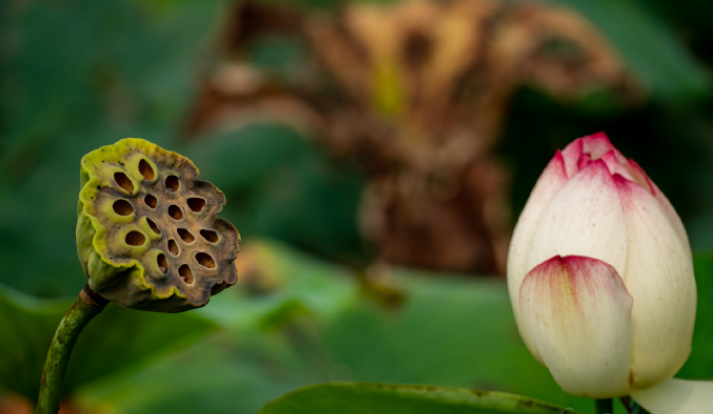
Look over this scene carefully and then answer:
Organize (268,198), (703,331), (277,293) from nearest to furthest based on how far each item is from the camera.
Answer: (703,331) → (277,293) → (268,198)

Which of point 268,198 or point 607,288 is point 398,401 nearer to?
point 607,288

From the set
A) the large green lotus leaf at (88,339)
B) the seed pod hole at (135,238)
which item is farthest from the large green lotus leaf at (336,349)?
the seed pod hole at (135,238)

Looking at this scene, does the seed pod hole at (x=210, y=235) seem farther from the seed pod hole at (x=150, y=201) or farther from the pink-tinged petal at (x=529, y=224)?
the pink-tinged petal at (x=529, y=224)

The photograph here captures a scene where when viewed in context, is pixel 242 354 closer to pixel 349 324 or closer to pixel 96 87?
pixel 349 324

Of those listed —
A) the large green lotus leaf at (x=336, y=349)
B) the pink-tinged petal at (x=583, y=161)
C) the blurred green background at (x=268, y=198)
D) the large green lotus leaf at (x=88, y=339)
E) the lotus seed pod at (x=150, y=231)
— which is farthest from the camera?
the large green lotus leaf at (x=336, y=349)

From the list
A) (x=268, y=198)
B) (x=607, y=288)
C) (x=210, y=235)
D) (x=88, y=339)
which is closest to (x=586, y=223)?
(x=607, y=288)

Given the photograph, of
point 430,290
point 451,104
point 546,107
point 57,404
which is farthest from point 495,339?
point 546,107
